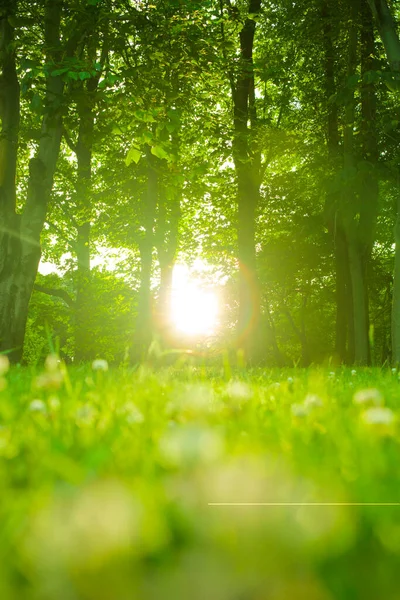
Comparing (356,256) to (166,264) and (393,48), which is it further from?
(166,264)

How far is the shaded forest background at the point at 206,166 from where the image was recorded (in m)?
11.8

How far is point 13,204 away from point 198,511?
12.9 m

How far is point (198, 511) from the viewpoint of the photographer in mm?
1344

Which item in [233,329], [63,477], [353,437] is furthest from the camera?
[233,329]

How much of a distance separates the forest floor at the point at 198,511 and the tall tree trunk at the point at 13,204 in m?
10.8

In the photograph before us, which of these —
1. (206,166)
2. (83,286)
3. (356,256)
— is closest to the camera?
(206,166)

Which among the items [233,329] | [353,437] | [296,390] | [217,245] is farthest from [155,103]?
[233,329]

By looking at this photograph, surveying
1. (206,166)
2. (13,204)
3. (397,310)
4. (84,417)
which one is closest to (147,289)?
(13,204)

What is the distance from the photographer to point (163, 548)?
116 centimetres

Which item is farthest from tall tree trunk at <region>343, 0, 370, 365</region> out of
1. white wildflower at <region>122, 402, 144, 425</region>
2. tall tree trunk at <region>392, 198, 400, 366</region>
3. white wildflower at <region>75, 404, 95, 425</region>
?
white wildflower at <region>75, 404, 95, 425</region>

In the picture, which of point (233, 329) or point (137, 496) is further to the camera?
point (233, 329)

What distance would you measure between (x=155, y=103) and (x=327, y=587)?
1135 centimetres

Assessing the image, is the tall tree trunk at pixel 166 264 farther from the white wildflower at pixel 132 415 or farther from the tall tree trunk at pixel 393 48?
→ the white wildflower at pixel 132 415

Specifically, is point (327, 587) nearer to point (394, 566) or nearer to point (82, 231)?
point (394, 566)
